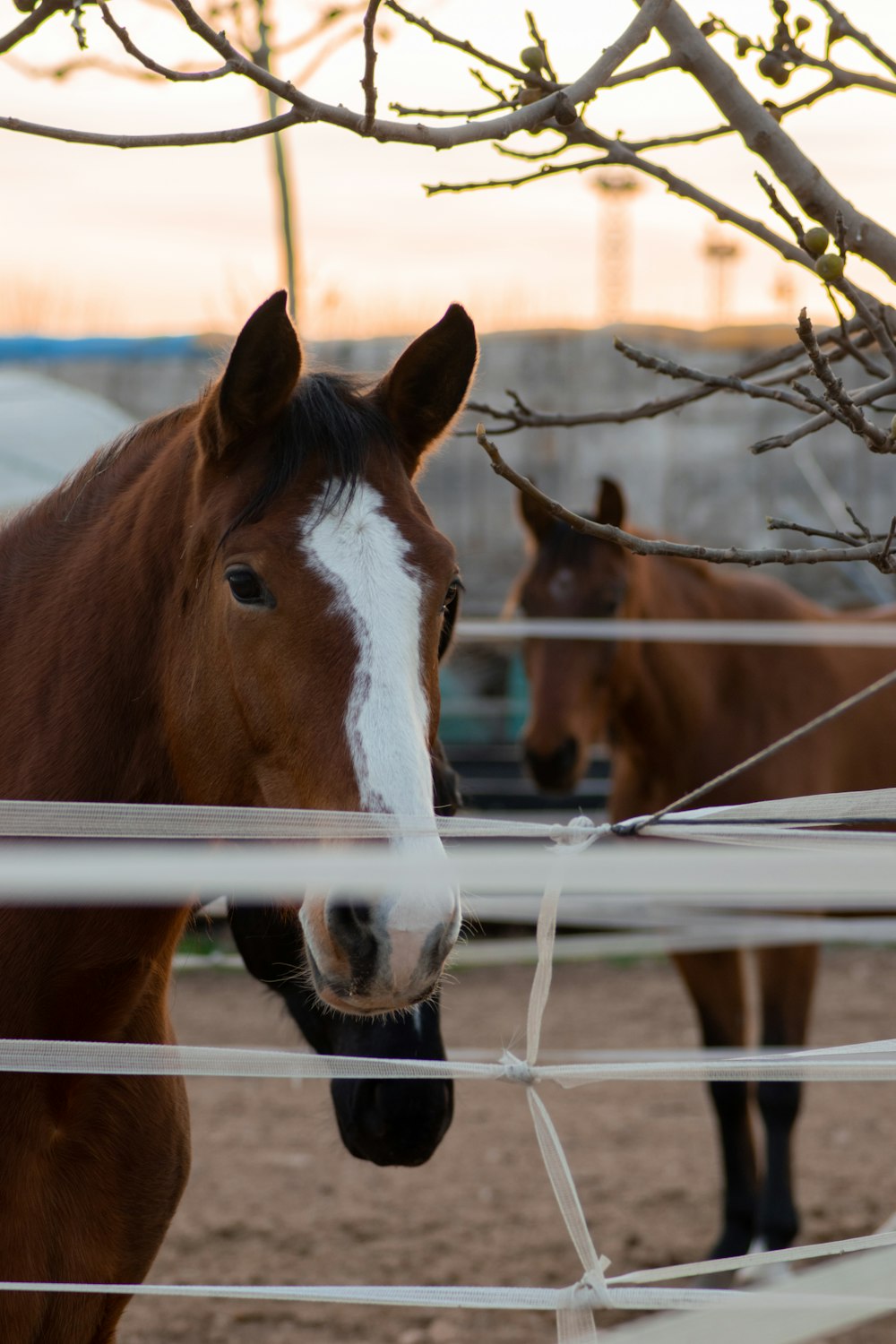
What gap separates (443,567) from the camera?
1.76 metres

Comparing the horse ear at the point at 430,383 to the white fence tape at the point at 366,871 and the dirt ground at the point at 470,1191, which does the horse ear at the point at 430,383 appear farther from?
the dirt ground at the point at 470,1191

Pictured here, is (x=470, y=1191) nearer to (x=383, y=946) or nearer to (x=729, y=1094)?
(x=729, y=1094)

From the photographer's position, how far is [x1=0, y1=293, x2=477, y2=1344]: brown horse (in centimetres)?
161

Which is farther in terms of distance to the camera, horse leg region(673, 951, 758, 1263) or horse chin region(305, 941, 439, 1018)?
horse leg region(673, 951, 758, 1263)

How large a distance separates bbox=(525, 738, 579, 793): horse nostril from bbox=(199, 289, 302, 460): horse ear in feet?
9.91

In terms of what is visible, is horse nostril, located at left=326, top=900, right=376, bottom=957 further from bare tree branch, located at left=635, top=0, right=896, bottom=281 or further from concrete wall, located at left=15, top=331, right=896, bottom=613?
concrete wall, located at left=15, top=331, right=896, bottom=613

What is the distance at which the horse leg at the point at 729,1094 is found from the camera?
4.19 metres

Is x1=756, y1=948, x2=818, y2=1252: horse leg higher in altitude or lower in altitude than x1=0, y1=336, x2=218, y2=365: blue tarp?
lower

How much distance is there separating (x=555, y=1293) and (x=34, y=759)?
995 millimetres

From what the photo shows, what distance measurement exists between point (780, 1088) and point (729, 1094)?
163 mm

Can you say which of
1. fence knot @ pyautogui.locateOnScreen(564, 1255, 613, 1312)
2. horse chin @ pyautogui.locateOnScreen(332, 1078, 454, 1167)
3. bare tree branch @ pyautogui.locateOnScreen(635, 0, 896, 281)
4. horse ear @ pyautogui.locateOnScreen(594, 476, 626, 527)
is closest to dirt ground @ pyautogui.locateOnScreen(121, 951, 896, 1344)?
horse chin @ pyautogui.locateOnScreen(332, 1078, 454, 1167)

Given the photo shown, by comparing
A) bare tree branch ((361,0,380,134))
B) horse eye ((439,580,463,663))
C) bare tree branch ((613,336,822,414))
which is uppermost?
bare tree branch ((361,0,380,134))

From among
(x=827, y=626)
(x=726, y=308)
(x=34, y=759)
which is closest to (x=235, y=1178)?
(x=827, y=626)

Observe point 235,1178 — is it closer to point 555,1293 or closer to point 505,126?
point 555,1293
